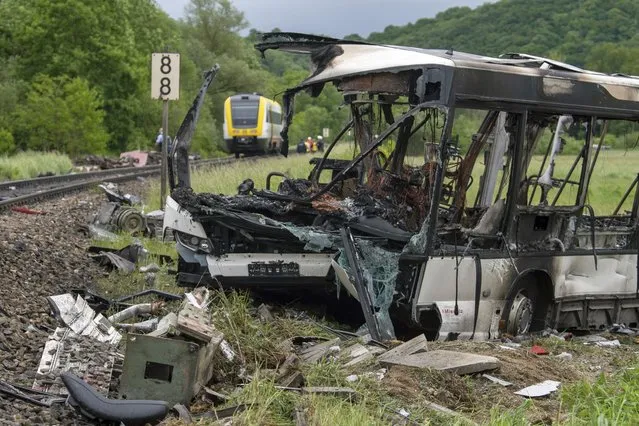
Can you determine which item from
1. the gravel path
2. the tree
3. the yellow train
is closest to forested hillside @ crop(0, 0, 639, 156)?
the tree

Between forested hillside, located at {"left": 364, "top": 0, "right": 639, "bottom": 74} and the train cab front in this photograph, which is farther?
forested hillside, located at {"left": 364, "top": 0, "right": 639, "bottom": 74}

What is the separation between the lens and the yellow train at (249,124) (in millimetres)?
46125

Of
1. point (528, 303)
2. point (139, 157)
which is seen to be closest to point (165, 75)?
point (528, 303)

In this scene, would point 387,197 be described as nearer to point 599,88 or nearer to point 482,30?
point 599,88

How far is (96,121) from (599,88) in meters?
43.1

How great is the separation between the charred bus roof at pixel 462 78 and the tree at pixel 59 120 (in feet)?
128

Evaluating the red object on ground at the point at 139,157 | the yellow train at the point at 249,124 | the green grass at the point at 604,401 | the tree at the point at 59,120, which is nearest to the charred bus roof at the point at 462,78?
the green grass at the point at 604,401

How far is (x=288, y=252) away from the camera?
8375mm

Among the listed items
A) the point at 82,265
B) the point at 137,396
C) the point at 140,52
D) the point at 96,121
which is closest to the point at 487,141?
the point at 137,396

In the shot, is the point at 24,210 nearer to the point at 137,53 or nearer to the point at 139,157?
the point at 139,157

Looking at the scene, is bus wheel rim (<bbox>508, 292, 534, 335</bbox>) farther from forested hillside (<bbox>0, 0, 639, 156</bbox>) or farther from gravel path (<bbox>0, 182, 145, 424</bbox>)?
forested hillside (<bbox>0, 0, 639, 156</bbox>)

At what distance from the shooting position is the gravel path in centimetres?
564

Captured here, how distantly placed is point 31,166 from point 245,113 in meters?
18.2

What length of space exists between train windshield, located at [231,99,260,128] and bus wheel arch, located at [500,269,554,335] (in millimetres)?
37766
